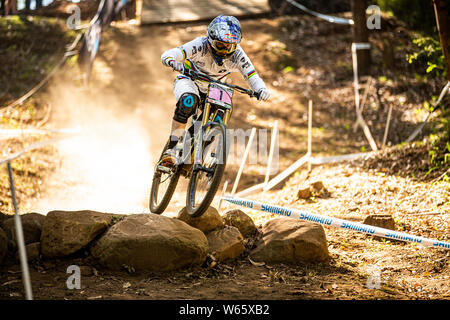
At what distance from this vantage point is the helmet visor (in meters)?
5.52

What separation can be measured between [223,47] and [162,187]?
2242mm

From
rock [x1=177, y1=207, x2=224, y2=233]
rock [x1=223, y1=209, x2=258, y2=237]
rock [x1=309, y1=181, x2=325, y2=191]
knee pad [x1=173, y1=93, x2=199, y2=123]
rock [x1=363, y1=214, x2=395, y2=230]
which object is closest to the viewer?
knee pad [x1=173, y1=93, x2=199, y2=123]

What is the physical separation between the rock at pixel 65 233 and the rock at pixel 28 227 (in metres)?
0.32

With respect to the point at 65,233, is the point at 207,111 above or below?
above

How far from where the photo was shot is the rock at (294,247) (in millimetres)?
5453

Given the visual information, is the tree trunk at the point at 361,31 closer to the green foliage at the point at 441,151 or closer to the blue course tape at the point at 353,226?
the green foliage at the point at 441,151

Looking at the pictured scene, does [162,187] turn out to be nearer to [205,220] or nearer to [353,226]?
[205,220]

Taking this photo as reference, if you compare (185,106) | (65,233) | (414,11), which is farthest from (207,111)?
(414,11)

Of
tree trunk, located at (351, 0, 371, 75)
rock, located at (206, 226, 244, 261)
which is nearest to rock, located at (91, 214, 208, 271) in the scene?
rock, located at (206, 226, 244, 261)

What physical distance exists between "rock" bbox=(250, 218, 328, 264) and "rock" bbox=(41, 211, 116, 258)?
1.90 m

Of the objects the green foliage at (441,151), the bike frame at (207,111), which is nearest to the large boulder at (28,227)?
the bike frame at (207,111)

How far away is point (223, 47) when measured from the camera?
18.2 ft

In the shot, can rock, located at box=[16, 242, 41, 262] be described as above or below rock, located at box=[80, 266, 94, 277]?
above

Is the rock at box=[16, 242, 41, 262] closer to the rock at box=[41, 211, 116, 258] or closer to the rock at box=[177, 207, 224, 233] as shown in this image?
the rock at box=[41, 211, 116, 258]
